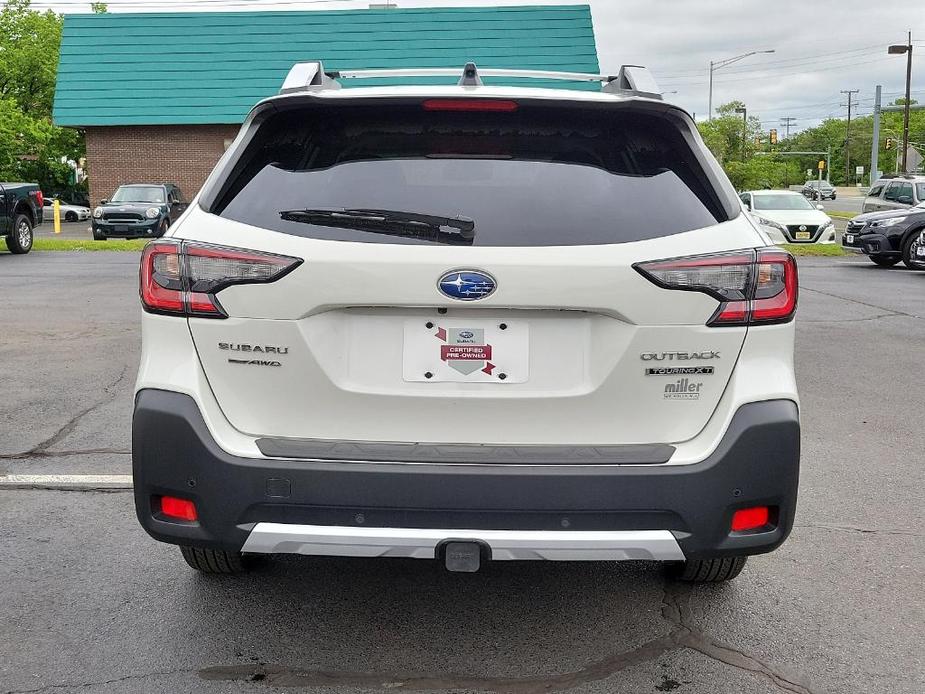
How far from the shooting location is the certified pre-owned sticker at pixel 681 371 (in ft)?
9.54

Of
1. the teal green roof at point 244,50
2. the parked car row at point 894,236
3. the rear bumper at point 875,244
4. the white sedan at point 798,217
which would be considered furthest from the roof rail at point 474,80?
the teal green roof at point 244,50

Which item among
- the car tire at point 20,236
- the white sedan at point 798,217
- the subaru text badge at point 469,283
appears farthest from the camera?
the white sedan at point 798,217

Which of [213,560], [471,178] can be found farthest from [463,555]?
[213,560]

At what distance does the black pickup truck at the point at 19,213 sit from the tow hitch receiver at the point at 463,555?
58.3 ft

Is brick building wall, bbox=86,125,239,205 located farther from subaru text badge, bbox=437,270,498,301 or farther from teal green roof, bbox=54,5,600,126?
subaru text badge, bbox=437,270,498,301

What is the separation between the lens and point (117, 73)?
122 ft

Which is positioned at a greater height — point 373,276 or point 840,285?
point 373,276

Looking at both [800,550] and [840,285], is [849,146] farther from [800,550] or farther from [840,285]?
[800,550]

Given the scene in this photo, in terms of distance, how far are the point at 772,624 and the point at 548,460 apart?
4.21ft

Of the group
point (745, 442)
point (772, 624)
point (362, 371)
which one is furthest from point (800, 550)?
point (362, 371)

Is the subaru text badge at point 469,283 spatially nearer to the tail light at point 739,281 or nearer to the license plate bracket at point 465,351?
the license plate bracket at point 465,351

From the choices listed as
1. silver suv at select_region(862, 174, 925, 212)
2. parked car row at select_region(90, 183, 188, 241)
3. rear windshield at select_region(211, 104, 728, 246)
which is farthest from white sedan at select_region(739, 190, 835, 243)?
rear windshield at select_region(211, 104, 728, 246)

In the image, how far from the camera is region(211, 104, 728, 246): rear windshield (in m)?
2.92

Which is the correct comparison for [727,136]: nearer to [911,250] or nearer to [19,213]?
[911,250]
